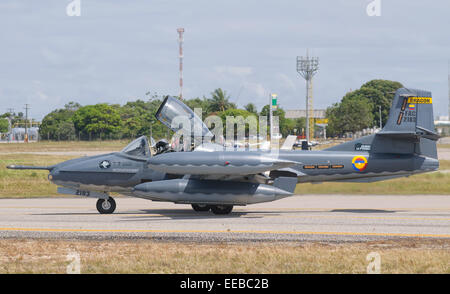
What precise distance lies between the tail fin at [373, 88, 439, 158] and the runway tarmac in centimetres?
182

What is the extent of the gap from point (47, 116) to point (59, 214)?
11140cm

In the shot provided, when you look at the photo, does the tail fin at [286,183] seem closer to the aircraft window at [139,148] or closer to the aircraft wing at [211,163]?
the aircraft wing at [211,163]

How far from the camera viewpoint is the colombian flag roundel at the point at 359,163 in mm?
17359

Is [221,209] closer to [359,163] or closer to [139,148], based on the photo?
[139,148]

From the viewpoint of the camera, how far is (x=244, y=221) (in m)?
15.3

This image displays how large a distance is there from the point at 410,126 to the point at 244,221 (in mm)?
5929

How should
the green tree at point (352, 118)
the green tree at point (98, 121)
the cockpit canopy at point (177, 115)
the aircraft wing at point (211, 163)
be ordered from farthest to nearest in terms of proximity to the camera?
1. the green tree at point (98, 121)
2. the green tree at point (352, 118)
3. the cockpit canopy at point (177, 115)
4. the aircraft wing at point (211, 163)

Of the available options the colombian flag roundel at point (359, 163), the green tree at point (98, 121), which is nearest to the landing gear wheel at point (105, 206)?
the colombian flag roundel at point (359, 163)

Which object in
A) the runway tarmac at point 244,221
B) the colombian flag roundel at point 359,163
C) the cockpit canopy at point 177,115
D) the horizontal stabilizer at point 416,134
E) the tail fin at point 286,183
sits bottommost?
the runway tarmac at point 244,221

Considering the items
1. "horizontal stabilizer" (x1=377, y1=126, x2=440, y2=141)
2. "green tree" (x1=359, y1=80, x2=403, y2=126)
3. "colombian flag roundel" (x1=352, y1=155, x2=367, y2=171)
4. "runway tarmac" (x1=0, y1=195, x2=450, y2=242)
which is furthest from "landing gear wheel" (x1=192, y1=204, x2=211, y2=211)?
"green tree" (x1=359, y1=80, x2=403, y2=126)

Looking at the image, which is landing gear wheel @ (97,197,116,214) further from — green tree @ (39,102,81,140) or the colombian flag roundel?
green tree @ (39,102,81,140)
